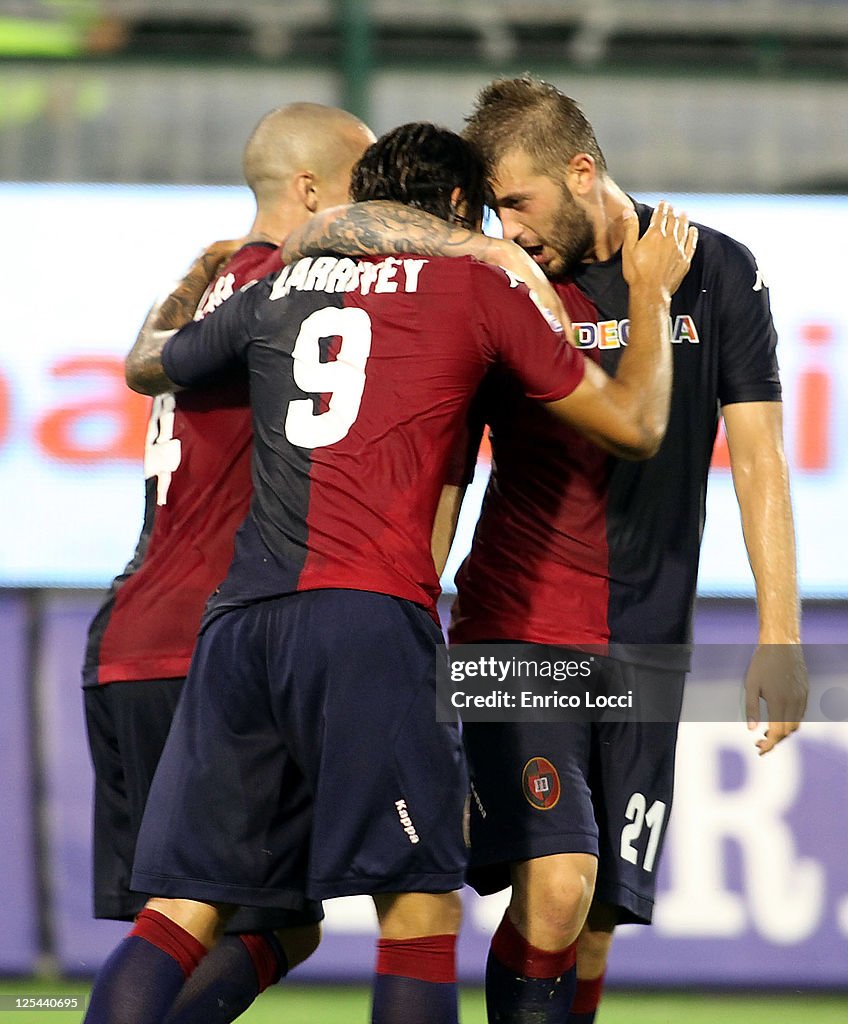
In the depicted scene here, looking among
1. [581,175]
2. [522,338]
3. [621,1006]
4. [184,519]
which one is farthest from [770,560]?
[621,1006]

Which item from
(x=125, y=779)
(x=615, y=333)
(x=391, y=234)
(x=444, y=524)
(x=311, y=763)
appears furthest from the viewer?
(x=125, y=779)

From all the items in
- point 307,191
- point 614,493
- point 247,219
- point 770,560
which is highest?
point 247,219

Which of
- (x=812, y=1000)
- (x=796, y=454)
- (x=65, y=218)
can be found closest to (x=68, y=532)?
(x=65, y=218)

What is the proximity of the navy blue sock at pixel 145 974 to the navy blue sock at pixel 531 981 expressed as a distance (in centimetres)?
67

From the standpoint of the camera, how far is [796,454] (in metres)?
5.36

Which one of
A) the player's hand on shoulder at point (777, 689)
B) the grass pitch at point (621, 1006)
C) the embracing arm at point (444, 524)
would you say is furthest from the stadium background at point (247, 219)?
the embracing arm at point (444, 524)

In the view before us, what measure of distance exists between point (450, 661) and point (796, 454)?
257 cm

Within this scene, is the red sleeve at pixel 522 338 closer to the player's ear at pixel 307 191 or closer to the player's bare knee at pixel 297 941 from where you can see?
the player's ear at pixel 307 191

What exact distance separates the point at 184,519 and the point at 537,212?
1.01 metres

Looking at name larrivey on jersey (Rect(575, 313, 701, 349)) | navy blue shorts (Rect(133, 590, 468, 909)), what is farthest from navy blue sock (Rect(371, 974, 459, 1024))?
name larrivey on jersey (Rect(575, 313, 701, 349))

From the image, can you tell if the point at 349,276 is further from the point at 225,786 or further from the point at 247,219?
the point at 247,219

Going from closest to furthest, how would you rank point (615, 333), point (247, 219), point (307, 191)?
point (615, 333) < point (307, 191) < point (247, 219)

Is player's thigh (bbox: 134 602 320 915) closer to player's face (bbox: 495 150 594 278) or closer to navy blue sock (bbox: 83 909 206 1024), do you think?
navy blue sock (bbox: 83 909 206 1024)

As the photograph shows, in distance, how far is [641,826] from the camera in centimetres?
325
